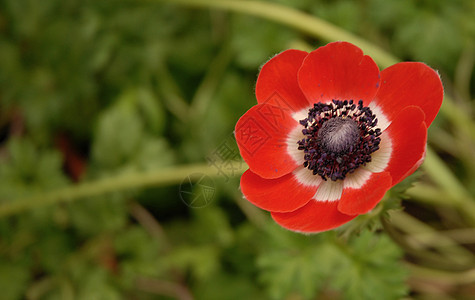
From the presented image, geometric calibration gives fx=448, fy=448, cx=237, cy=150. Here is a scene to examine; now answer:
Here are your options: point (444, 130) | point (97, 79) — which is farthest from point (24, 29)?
point (444, 130)

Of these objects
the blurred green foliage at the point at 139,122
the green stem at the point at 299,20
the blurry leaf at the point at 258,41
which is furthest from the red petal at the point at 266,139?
the blurry leaf at the point at 258,41

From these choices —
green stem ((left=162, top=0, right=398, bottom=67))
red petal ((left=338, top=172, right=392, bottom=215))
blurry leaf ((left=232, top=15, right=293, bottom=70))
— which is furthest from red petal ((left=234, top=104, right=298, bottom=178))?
blurry leaf ((left=232, top=15, right=293, bottom=70))

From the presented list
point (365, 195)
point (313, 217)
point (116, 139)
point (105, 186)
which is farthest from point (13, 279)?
point (365, 195)

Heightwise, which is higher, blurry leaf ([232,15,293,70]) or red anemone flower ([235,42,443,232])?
red anemone flower ([235,42,443,232])

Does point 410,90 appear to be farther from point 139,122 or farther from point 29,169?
point 29,169

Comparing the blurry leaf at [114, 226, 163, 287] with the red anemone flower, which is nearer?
the red anemone flower

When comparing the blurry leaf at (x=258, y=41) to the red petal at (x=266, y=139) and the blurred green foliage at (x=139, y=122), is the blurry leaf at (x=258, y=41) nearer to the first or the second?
the blurred green foliage at (x=139, y=122)

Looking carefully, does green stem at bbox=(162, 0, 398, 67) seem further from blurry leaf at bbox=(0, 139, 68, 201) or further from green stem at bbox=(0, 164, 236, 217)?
blurry leaf at bbox=(0, 139, 68, 201)

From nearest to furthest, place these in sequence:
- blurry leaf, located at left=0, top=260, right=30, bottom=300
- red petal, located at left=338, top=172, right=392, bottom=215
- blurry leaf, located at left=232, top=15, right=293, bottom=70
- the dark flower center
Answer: red petal, located at left=338, top=172, right=392, bottom=215 → the dark flower center → blurry leaf, located at left=0, top=260, right=30, bottom=300 → blurry leaf, located at left=232, top=15, right=293, bottom=70
